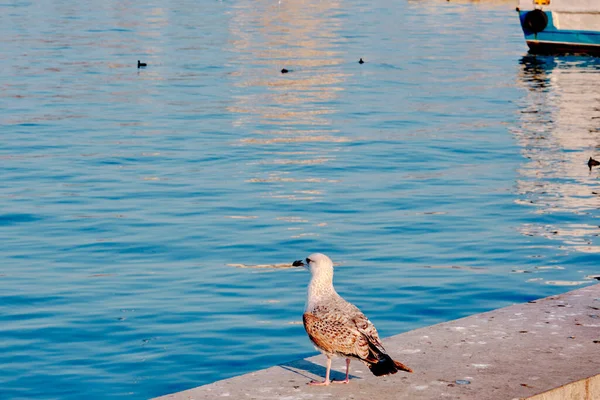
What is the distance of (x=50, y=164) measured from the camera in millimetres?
21312

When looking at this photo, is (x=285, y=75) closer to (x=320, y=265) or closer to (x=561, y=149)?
(x=561, y=149)

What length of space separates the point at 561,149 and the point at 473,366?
666 inches

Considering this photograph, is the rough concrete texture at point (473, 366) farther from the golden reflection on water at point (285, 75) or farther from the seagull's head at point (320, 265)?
the golden reflection on water at point (285, 75)

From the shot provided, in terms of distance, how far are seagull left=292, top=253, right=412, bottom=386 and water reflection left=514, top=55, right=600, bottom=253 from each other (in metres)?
8.03

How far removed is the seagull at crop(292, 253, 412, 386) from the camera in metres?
6.52

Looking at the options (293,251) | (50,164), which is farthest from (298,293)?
(50,164)

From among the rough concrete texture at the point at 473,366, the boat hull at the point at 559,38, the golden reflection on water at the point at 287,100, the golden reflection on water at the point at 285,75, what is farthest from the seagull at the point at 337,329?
the boat hull at the point at 559,38

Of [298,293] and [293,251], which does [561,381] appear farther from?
[293,251]

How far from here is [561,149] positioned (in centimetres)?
2302

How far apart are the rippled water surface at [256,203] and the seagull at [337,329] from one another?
2.93m

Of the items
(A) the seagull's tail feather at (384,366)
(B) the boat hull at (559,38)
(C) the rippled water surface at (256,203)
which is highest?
(A) the seagull's tail feather at (384,366)

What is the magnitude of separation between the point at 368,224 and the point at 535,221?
2449 mm

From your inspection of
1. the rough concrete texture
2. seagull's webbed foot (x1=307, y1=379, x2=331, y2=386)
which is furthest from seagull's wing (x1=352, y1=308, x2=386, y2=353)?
seagull's webbed foot (x1=307, y1=379, x2=331, y2=386)

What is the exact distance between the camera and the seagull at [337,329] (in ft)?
21.4
